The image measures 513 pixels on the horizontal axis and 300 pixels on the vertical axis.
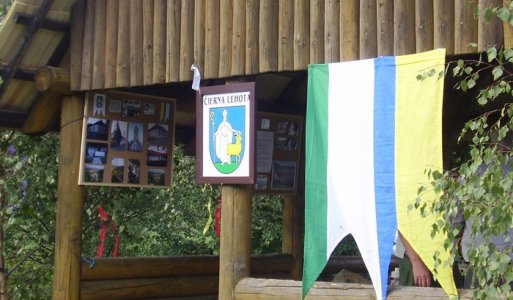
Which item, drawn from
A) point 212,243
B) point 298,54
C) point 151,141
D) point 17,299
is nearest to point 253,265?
point 151,141

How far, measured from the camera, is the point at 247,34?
6906 millimetres

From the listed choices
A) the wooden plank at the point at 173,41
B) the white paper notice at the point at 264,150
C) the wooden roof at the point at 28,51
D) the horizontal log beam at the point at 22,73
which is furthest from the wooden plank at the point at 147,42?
the white paper notice at the point at 264,150

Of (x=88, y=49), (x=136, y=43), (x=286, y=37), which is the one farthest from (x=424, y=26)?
(x=88, y=49)

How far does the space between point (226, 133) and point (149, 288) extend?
2.81 m

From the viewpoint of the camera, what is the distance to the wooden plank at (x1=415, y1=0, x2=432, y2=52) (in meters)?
5.73

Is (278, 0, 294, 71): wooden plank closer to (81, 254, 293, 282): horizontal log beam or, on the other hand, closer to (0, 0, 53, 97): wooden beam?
(0, 0, 53, 97): wooden beam

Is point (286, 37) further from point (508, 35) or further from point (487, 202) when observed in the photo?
point (487, 202)

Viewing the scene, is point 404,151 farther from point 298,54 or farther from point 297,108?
point 297,108

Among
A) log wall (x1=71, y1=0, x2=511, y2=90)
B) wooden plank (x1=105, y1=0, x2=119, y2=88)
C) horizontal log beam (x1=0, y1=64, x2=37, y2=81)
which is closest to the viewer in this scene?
log wall (x1=71, y1=0, x2=511, y2=90)

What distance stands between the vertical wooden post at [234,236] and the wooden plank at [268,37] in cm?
103

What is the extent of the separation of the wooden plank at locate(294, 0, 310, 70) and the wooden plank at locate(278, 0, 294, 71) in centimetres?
6

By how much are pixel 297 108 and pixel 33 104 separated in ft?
9.47

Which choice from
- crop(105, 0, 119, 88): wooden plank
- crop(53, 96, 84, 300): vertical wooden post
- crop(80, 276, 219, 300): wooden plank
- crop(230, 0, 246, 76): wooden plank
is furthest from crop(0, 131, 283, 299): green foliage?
crop(230, 0, 246, 76): wooden plank

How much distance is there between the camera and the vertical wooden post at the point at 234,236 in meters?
6.94
